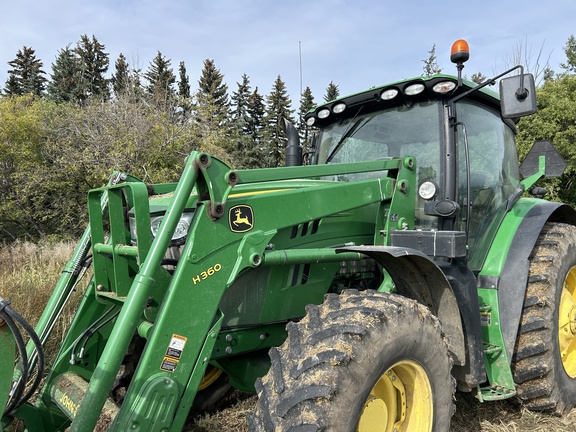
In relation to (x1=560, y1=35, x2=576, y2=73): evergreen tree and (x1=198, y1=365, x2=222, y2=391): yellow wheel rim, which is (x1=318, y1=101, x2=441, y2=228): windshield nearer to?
(x1=198, y1=365, x2=222, y2=391): yellow wheel rim

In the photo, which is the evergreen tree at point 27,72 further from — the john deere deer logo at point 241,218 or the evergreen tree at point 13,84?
the john deere deer logo at point 241,218

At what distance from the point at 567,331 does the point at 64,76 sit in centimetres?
3574

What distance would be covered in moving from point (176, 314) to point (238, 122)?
33.3 metres

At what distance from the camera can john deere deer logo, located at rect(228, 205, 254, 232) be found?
2.16m

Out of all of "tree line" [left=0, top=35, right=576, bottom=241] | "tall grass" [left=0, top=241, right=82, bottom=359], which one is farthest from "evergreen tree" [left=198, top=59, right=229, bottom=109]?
"tall grass" [left=0, top=241, right=82, bottom=359]

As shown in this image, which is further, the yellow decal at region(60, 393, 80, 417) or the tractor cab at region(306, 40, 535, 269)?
the tractor cab at region(306, 40, 535, 269)

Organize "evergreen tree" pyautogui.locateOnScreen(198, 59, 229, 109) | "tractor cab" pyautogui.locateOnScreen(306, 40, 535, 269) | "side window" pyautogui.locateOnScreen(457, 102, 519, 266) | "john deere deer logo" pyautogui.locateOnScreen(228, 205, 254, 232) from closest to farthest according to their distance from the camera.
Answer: "john deere deer logo" pyautogui.locateOnScreen(228, 205, 254, 232) → "tractor cab" pyautogui.locateOnScreen(306, 40, 535, 269) → "side window" pyautogui.locateOnScreen(457, 102, 519, 266) → "evergreen tree" pyautogui.locateOnScreen(198, 59, 229, 109)

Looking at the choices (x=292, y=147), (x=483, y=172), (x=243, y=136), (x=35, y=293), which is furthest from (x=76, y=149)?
(x=243, y=136)

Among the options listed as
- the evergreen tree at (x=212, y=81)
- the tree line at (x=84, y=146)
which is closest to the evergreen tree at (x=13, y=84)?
the evergreen tree at (x=212, y=81)

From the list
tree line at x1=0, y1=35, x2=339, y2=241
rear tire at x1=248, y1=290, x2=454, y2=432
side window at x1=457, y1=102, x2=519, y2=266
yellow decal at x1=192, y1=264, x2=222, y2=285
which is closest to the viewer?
rear tire at x1=248, y1=290, x2=454, y2=432

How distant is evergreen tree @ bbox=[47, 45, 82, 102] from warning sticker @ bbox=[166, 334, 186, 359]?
3239cm

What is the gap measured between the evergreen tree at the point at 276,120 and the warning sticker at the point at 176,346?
1093 inches

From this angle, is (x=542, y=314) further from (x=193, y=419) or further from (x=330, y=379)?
(x=193, y=419)

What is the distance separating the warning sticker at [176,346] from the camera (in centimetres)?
192
